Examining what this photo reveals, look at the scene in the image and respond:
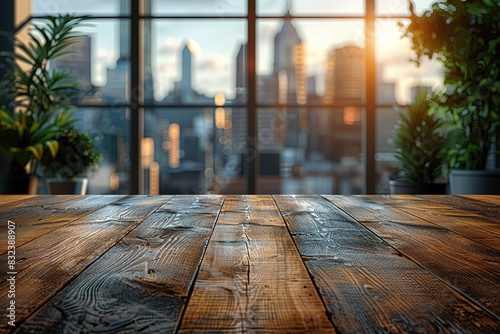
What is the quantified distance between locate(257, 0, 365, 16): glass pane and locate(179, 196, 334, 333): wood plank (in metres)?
3.83

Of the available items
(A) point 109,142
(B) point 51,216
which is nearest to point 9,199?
(B) point 51,216

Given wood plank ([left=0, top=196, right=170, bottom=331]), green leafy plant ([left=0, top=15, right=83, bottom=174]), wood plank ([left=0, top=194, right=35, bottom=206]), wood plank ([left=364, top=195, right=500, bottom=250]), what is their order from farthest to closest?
green leafy plant ([left=0, top=15, right=83, bottom=174]) < wood plank ([left=0, top=194, right=35, bottom=206]) < wood plank ([left=364, top=195, right=500, bottom=250]) < wood plank ([left=0, top=196, right=170, bottom=331])

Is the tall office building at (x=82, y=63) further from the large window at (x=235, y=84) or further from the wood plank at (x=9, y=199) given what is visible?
the wood plank at (x=9, y=199)

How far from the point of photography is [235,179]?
4.84 m

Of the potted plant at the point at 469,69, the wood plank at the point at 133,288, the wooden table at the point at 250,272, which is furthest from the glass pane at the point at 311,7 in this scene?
the wood plank at the point at 133,288

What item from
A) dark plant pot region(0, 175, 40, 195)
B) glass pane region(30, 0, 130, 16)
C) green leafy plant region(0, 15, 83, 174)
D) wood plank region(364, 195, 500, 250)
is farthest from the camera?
glass pane region(30, 0, 130, 16)

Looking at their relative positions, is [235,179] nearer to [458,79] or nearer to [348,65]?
[348,65]

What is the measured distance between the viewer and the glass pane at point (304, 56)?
4750 millimetres

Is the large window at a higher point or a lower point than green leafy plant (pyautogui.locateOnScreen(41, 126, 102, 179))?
higher

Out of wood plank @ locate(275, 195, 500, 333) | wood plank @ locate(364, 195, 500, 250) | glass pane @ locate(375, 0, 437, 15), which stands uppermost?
glass pane @ locate(375, 0, 437, 15)

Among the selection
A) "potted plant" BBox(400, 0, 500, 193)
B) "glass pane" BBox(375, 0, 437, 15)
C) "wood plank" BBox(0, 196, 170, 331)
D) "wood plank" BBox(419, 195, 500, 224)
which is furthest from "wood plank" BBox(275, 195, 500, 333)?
"glass pane" BBox(375, 0, 437, 15)

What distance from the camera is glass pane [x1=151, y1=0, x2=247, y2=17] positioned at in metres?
4.71

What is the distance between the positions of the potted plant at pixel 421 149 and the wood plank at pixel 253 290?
3158mm

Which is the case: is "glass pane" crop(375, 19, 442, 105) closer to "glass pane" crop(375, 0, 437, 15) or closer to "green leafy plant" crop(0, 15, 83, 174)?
"glass pane" crop(375, 0, 437, 15)
